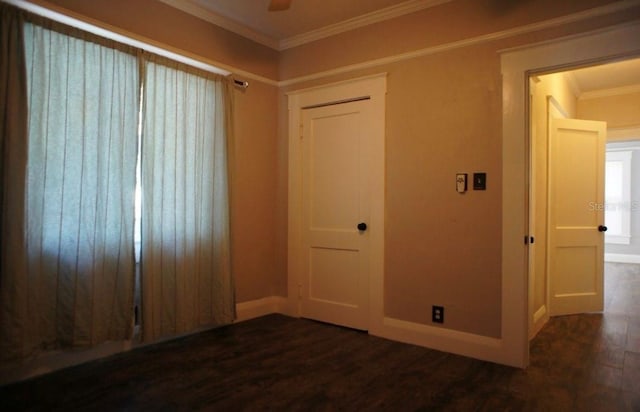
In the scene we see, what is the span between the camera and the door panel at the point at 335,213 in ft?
11.9

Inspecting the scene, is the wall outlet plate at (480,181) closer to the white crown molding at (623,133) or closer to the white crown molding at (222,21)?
the white crown molding at (222,21)

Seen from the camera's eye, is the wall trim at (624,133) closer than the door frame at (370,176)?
No

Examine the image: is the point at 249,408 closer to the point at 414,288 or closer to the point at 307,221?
the point at 414,288

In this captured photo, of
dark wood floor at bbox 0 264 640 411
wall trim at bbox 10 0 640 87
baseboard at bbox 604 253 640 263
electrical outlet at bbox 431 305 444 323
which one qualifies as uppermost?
wall trim at bbox 10 0 640 87

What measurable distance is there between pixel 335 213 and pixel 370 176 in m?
0.53

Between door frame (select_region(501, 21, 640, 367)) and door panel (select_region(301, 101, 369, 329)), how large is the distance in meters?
1.17

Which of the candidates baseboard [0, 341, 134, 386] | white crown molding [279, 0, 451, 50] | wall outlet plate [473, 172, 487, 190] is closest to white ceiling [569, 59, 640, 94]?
white crown molding [279, 0, 451, 50]

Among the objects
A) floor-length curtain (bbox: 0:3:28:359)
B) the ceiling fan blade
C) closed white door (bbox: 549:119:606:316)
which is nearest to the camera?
the ceiling fan blade

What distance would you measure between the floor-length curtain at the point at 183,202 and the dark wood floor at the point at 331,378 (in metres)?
0.31

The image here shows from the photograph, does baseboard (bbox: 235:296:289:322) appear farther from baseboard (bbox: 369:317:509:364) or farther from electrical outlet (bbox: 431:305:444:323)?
electrical outlet (bbox: 431:305:444:323)

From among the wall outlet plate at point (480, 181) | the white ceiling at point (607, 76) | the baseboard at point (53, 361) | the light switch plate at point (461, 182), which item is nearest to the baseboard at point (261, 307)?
the baseboard at point (53, 361)

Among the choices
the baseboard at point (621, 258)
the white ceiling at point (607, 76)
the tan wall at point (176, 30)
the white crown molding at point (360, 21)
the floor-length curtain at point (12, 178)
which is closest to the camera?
the floor-length curtain at point (12, 178)

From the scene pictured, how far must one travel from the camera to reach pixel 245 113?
3857 millimetres

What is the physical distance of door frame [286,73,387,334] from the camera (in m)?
3.46
